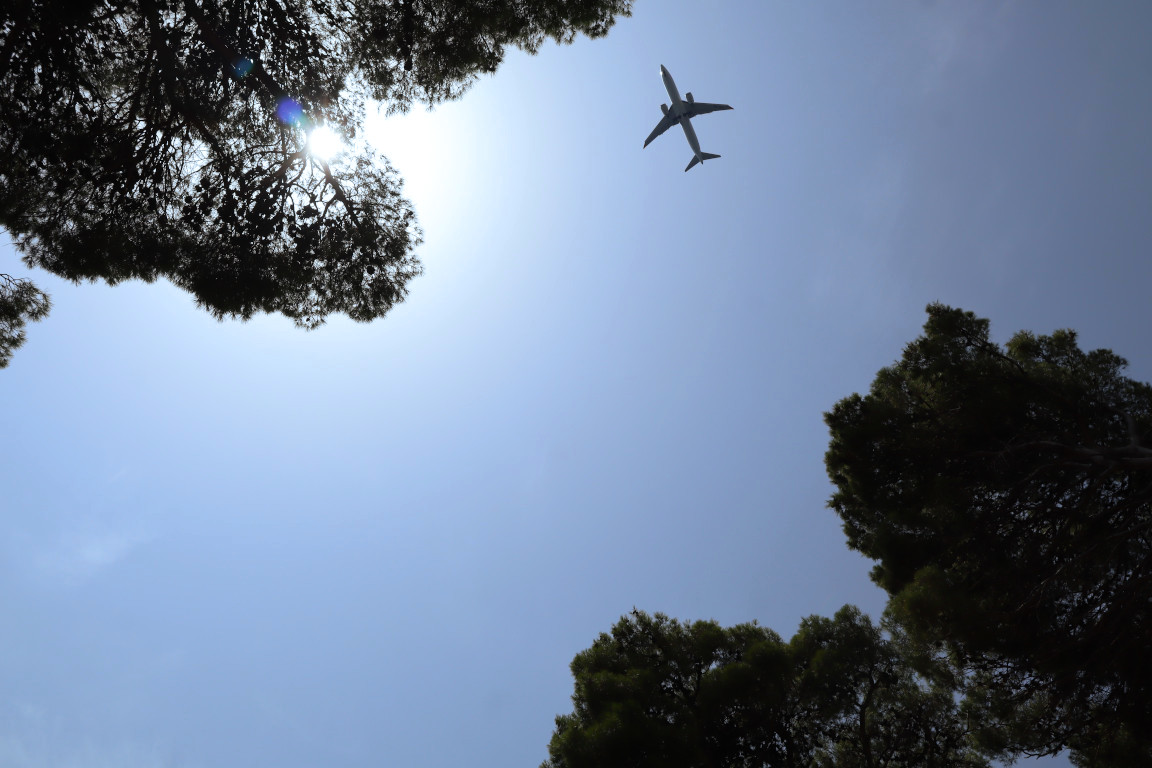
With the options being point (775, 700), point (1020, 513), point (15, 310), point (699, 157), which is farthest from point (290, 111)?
point (699, 157)

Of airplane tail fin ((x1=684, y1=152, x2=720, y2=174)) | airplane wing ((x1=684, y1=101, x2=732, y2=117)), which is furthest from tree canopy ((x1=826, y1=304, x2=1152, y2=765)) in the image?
airplane tail fin ((x1=684, y1=152, x2=720, y2=174))

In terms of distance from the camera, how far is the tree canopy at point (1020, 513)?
734 centimetres

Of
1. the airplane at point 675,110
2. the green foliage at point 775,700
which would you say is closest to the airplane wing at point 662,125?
the airplane at point 675,110

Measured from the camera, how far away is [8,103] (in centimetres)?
692

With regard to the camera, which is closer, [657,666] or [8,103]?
[8,103]

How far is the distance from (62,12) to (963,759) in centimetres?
1720

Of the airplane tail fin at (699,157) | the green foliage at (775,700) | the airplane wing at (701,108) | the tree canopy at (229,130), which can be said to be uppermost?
the airplane tail fin at (699,157)

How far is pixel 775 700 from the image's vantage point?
965cm

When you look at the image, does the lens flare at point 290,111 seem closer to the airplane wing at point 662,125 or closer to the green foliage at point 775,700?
the green foliage at point 775,700

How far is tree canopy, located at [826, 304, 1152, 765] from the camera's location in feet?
24.1

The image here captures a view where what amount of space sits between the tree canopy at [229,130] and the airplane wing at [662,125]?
23.5 meters

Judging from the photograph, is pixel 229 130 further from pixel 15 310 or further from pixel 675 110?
pixel 675 110

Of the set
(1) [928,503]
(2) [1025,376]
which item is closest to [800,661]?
(1) [928,503]

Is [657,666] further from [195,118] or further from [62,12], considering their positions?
[62,12]
